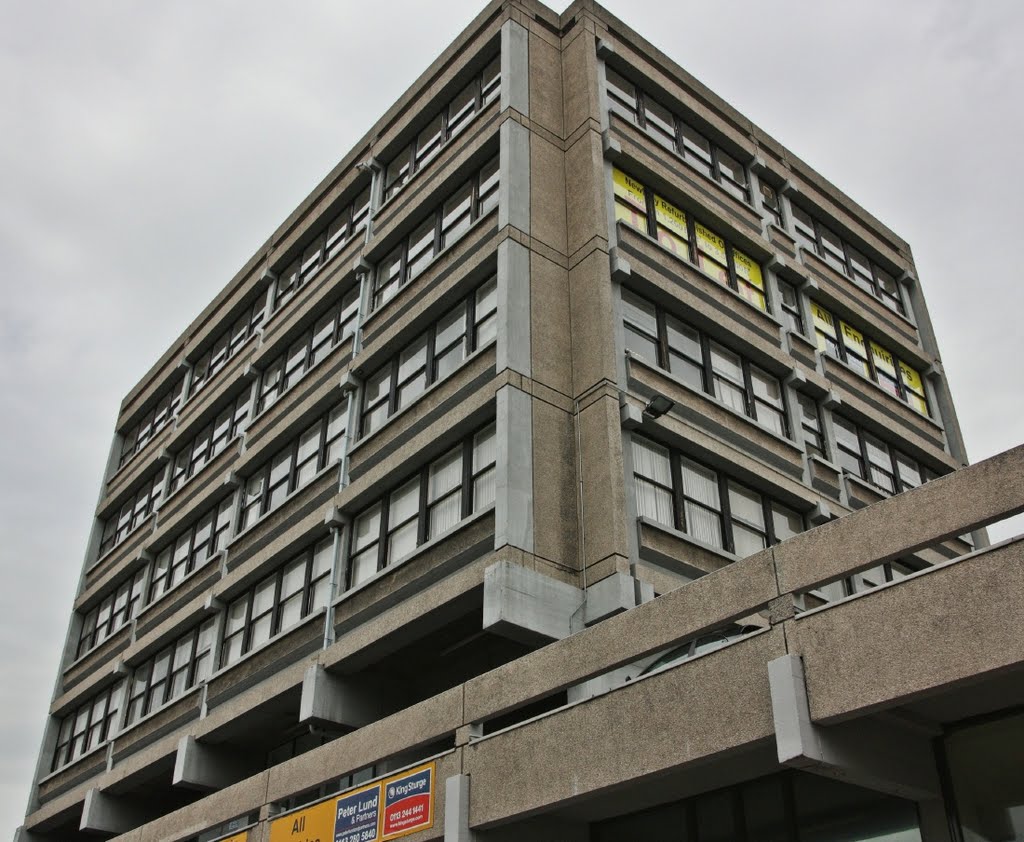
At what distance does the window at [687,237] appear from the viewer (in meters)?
25.8

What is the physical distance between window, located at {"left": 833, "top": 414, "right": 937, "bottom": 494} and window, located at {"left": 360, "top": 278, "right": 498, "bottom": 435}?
10.1m

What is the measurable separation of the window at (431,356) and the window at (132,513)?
45.4ft

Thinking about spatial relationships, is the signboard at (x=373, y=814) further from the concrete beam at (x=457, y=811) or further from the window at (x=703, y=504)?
the window at (x=703, y=504)

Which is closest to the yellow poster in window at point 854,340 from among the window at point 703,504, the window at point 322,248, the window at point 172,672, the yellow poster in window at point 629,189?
the window at point 703,504

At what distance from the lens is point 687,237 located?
88.4 feet

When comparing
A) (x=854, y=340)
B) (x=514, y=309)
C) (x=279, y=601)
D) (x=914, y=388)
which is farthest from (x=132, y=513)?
(x=914, y=388)

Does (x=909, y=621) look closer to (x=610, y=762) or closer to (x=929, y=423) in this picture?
(x=610, y=762)

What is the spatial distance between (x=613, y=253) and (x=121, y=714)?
803 inches

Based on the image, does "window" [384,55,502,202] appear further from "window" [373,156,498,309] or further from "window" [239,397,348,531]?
A: "window" [239,397,348,531]

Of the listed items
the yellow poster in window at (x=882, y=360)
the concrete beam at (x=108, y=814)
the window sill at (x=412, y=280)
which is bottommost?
the concrete beam at (x=108, y=814)

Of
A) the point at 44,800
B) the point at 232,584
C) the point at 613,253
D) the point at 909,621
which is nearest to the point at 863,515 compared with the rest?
the point at 909,621

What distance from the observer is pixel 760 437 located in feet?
81.9

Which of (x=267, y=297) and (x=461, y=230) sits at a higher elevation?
(x=267, y=297)

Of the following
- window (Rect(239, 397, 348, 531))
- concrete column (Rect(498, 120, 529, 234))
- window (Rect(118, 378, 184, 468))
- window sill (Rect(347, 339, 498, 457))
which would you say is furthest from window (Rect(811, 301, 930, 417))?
window (Rect(118, 378, 184, 468))
